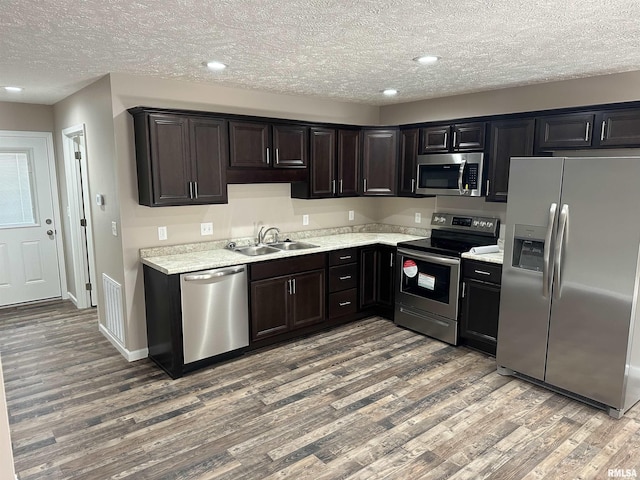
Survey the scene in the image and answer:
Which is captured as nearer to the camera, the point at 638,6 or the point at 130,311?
the point at 638,6

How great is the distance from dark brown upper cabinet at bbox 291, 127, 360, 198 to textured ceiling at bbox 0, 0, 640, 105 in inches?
31.5

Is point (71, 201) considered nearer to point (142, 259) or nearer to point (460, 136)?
point (142, 259)

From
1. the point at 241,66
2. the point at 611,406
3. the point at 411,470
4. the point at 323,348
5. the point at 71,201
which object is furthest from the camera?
the point at 71,201

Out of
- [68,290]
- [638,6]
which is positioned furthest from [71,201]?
[638,6]

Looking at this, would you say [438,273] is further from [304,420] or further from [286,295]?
[304,420]

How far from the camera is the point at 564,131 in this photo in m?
3.71

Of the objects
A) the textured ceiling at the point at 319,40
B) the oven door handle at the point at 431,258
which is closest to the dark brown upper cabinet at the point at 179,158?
the textured ceiling at the point at 319,40

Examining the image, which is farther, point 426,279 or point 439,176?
point 439,176

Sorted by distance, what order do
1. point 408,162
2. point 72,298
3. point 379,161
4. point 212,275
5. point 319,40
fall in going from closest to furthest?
point 319,40, point 212,275, point 408,162, point 379,161, point 72,298

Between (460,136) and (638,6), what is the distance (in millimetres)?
2345

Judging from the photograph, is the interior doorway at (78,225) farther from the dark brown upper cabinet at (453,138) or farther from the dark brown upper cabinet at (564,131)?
the dark brown upper cabinet at (564,131)

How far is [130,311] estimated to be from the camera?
3977 mm

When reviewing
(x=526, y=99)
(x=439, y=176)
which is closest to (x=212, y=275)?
(x=439, y=176)

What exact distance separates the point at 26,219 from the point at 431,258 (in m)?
5.01
